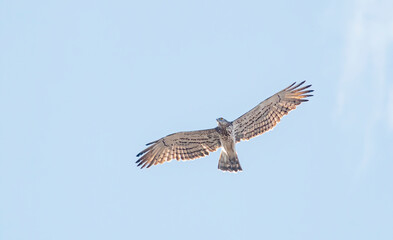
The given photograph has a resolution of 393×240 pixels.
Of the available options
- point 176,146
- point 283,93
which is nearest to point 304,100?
point 283,93

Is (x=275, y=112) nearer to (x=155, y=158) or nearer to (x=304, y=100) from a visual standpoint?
(x=304, y=100)

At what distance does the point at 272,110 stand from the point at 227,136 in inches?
64.0

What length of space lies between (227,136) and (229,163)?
87 cm

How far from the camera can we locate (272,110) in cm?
4959

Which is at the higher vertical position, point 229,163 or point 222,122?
point 222,122

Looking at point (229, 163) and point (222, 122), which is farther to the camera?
point (229, 163)

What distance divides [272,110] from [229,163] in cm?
213

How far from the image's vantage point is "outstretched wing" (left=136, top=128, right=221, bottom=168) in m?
49.8

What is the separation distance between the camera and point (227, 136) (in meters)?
49.5

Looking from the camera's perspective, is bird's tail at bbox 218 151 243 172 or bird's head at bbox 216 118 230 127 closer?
A: bird's head at bbox 216 118 230 127

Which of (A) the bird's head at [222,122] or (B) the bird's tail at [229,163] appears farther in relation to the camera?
(B) the bird's tail at [229,163]

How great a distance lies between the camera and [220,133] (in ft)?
163

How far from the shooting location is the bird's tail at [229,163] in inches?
1955

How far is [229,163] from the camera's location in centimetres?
4969
